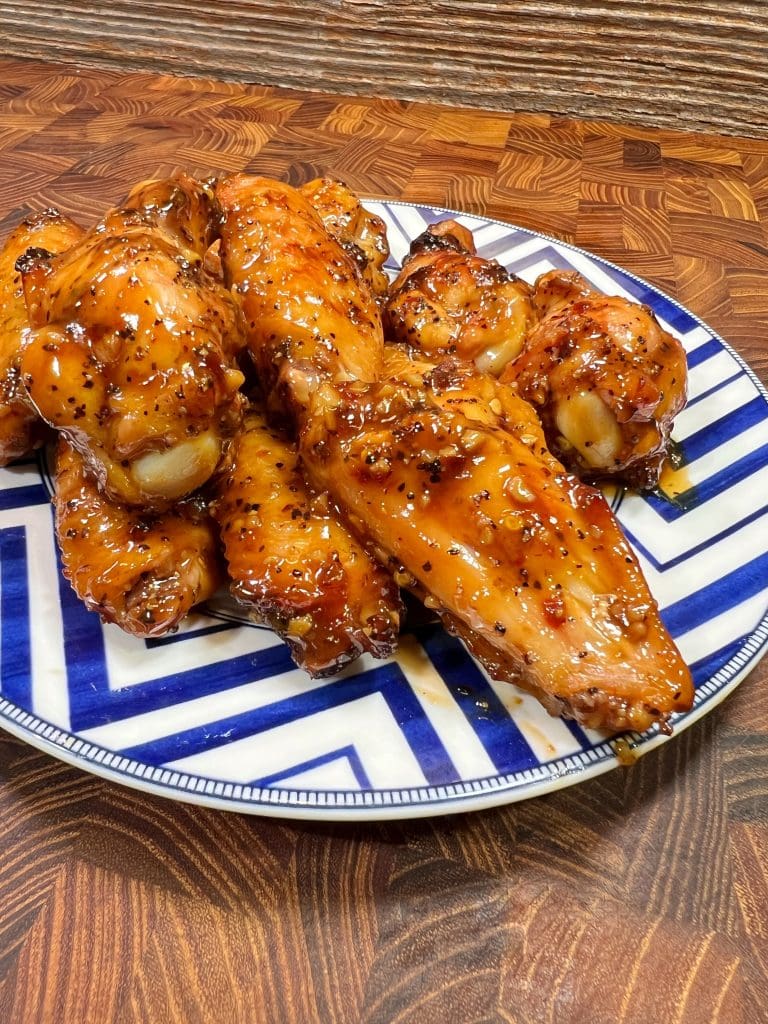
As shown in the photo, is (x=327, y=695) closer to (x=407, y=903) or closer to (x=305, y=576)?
(x=305, y=576)

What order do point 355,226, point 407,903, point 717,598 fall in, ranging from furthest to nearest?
point 355,226 < point 717,598 < point 407,903

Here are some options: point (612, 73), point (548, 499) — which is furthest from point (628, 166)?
point (548, 499)

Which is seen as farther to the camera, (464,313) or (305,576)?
(464,313)

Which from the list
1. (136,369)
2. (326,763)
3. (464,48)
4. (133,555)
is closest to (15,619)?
(133,555)

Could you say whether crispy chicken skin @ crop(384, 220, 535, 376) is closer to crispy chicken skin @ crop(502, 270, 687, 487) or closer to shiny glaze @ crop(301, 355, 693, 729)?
crispy chicken skin @ crop(502, 270, 687, 487)

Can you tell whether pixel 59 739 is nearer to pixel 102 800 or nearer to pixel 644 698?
pixel 102 800

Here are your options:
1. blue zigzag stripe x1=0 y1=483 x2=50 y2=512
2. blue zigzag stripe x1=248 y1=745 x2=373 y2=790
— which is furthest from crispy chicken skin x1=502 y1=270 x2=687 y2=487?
blue zigzag stripe x1=0 y1=483 x2=50 y2=512
